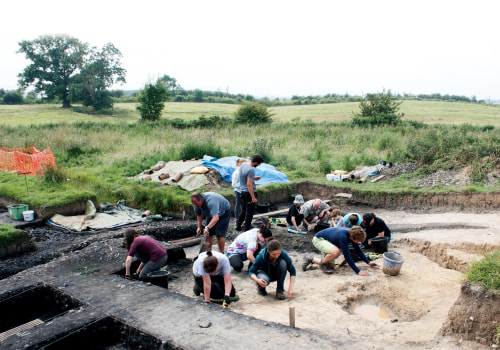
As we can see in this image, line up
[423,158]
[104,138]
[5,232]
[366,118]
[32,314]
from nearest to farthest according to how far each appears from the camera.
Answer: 1. [32,314]
2. [5,232]
3. [423,158]
4. [104,138]
5. [366,118]

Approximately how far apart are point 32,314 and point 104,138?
1596 centimetres

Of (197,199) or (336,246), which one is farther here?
(197,199)

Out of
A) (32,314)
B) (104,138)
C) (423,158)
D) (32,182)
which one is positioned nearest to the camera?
(32,314)

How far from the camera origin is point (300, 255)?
7543mm

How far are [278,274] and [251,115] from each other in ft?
86.8

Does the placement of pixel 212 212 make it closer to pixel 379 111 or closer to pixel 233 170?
pixel 233 170

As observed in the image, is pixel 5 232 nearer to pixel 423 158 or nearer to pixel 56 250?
pixel 56 250

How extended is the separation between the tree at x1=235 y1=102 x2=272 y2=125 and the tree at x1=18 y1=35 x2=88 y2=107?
2259 centimetres

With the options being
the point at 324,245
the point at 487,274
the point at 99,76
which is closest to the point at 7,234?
the point at 324,245

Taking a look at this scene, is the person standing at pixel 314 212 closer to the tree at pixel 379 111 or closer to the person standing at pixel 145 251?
the person standing at pixel 145 251

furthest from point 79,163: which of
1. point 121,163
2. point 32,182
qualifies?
point 32,182

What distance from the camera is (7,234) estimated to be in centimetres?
752

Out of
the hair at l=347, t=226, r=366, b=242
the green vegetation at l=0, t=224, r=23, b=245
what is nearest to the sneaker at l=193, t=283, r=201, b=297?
the hair at l=347, t=226, r=366, b=242

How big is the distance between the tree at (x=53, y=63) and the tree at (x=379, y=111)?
106 feet
